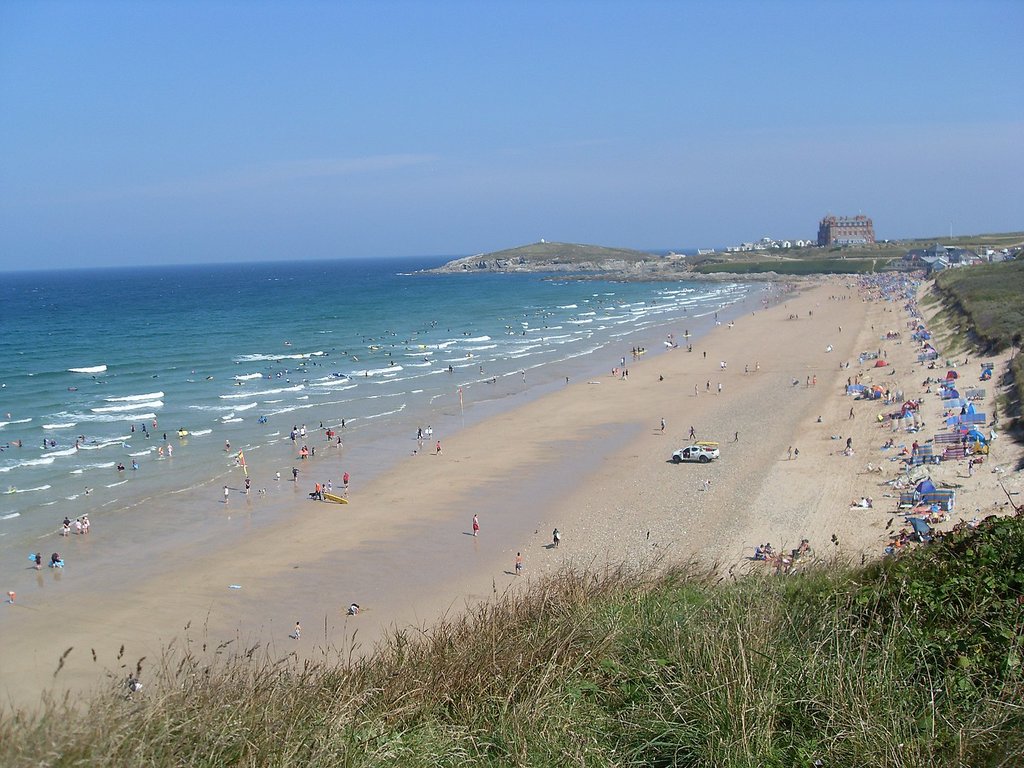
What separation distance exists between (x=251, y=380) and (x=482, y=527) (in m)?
25.9

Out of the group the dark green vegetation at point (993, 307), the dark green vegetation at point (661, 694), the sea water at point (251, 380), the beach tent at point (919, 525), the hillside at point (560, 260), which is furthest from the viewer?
the hillside at point (560, 260)

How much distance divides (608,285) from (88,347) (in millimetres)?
Result: 76276

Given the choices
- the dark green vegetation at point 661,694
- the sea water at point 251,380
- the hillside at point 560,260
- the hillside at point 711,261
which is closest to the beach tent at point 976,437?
the sea water at point 251,380

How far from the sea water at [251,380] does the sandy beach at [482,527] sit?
2537 mm

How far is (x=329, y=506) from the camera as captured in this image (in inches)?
867

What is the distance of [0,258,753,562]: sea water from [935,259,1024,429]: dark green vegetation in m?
17.7

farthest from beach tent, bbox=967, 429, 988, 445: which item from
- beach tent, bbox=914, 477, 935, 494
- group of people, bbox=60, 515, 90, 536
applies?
group of people, bbox=60, 515, 90, 536

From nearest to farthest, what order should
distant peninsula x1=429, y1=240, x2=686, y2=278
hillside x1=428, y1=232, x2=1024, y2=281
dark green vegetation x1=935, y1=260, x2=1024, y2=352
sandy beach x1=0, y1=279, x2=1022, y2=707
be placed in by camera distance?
sandy beach x1=0, y1=279, x2=1022, y2=707
dark green vegetation x1=935, y1=260, x2=1024, y2=352
hillside x1=428, y1=232, x2=1024, y2=281
distant peninsula x1=429, y1=240, x2=686, y2=278

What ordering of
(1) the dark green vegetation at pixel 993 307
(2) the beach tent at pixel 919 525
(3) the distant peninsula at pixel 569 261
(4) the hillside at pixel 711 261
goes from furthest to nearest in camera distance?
1. (3) the distant peninsula at pixel 569 261
2. (4) the hillside at pixel 711 261
3. (1) the dark green vegetation at pixel 993 307
4. (2) the beach tent at pixel 919 525

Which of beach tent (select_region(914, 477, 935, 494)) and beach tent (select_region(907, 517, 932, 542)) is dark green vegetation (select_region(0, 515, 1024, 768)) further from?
beach tent (select_region(914, 477, 935, 494))

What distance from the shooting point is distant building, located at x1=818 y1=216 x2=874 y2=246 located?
159 metres

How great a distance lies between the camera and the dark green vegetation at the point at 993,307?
1141 inches

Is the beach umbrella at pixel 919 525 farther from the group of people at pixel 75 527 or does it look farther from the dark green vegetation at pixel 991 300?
the dark green vegetation at pixel 991 300

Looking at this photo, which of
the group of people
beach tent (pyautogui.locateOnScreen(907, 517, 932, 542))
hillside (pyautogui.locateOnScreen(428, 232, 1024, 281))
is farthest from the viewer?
hillside (pyautogui.locateOnScreen(428, 232, 1024, 281))
